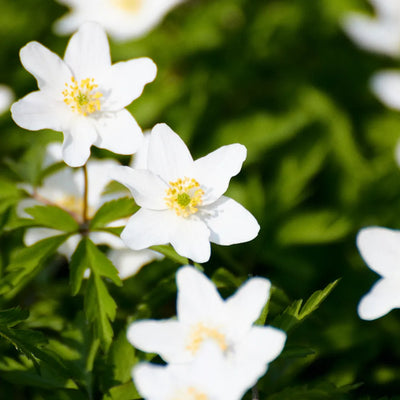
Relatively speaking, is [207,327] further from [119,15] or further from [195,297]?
[119,15]

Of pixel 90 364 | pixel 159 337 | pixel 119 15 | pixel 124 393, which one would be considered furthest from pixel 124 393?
pixel 119 15

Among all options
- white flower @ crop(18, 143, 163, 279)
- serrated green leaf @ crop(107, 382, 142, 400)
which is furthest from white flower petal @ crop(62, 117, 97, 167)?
serrated green leaf @ crop(107, 382, 142, 400)

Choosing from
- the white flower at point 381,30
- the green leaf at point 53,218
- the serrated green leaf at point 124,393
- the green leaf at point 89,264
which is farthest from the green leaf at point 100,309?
the white flower at point 381,30

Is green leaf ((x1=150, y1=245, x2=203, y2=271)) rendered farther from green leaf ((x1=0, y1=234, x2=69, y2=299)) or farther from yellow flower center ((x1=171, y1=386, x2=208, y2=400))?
yellow flower center ((x1=171, y1=386, x2=208, y2=400))

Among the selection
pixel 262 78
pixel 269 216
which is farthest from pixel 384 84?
pixel 269 216

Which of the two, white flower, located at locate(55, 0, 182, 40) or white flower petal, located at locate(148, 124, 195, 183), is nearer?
white flower petal, located at locate(148, 124, 195, 183)

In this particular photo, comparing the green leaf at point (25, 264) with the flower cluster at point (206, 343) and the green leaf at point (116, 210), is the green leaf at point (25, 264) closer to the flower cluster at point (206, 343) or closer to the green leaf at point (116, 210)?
the green leaf at point (116, 210)

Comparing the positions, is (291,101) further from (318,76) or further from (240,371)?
(240,371)
